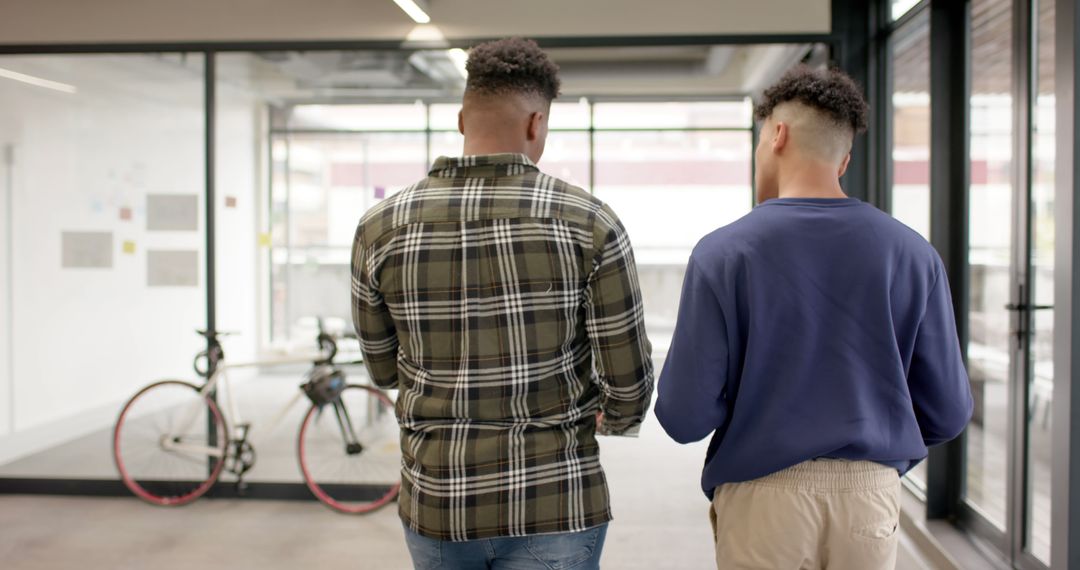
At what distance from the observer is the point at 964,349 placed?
3195mm

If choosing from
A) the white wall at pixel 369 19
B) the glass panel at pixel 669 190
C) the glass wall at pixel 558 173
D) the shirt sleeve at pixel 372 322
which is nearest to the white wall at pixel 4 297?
the white wall at pixel 369 19

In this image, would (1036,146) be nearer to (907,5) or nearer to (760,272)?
(907,5)

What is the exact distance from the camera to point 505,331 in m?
1.22

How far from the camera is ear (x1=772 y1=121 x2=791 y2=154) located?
1.36 metres

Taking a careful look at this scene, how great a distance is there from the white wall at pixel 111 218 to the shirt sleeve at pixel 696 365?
316 centimetres

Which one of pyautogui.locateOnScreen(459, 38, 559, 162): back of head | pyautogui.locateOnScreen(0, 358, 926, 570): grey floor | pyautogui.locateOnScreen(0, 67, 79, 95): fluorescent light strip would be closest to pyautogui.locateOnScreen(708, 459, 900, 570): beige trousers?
pyautogui.locateOnScreen(459, 38, 559, 162): back of head

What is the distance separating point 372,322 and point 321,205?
2797 millimetres

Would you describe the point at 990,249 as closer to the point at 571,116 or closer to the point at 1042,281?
the point at 1042,281

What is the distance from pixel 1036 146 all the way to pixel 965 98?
583 millimetres

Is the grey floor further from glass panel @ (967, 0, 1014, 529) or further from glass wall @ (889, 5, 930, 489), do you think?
glass wall @ (889, 5, 930, 489)

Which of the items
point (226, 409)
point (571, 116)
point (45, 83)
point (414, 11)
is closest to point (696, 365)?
point (414, 11)

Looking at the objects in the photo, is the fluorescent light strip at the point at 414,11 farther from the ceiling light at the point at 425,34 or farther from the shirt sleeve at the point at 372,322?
the shirt sleeve at the point at 372,322

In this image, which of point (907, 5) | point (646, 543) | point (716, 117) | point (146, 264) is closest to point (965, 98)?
point (907, 5)

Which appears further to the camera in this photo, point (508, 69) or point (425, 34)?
point (425, 34)
